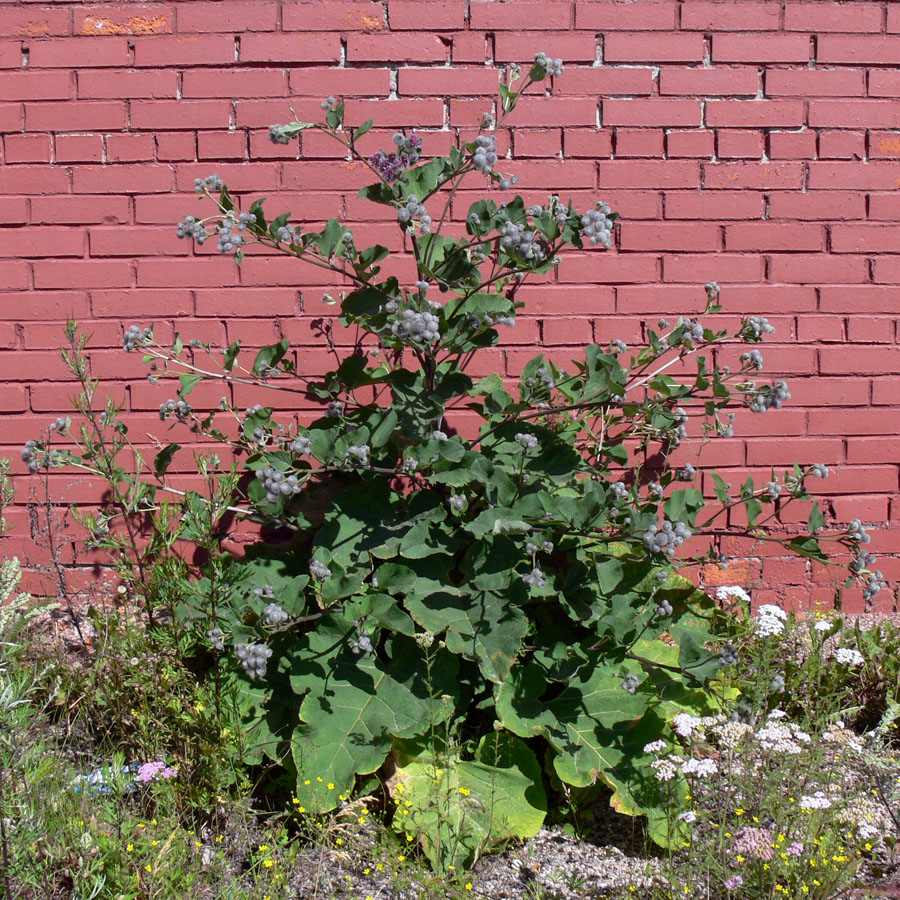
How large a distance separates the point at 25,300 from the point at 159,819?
1.80 m

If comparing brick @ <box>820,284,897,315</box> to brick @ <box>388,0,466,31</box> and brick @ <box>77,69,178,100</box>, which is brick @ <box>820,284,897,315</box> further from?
brick @ <box>77,69,178,100</box>

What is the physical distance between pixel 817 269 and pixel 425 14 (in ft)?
5.31

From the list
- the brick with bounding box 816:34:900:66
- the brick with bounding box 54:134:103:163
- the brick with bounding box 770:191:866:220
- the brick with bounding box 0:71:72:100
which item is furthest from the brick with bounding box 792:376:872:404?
the brick with bounding box 0:71:72:100

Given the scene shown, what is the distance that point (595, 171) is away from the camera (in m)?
2.77

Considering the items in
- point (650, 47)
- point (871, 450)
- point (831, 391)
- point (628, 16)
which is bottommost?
point (871, 450)

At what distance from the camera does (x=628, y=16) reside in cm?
274

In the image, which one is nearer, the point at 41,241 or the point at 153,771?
the point at 153,771

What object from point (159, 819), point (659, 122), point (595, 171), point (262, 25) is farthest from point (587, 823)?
point (262, 25)

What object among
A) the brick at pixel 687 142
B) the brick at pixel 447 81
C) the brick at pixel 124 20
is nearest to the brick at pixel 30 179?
the brick at pixel 124 20

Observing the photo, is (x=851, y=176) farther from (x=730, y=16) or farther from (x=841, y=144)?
(x=730, y=16)

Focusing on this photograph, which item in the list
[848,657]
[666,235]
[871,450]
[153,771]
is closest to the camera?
[153,771]

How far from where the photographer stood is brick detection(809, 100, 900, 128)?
2789 millimetres

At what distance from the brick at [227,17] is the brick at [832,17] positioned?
1767mm

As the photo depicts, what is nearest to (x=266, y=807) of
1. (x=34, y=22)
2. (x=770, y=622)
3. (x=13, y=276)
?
(x=770, y=622)
